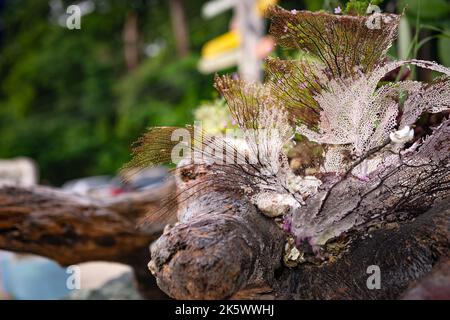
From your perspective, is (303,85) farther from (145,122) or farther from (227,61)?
(145,122)

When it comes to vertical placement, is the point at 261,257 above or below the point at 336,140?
below

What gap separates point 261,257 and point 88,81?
15.7 m

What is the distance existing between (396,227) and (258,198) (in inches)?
17.9

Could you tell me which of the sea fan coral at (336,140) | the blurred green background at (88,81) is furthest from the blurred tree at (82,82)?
the sea fan coral at (336,140)

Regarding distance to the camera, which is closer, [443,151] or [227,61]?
[443,151]

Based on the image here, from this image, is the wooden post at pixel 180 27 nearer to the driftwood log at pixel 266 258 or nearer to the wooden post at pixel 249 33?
the wooden post at pixel 249 33

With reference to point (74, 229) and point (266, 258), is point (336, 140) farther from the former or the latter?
point (74, 229)

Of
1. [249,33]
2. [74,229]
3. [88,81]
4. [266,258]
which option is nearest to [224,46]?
[249,33]

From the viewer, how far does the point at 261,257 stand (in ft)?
5.53

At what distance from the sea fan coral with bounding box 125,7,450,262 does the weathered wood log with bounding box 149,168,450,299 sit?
7 centimetres

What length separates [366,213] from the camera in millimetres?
1858

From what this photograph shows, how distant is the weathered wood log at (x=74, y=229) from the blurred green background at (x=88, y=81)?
11589mm

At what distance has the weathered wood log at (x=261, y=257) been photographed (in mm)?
1496
